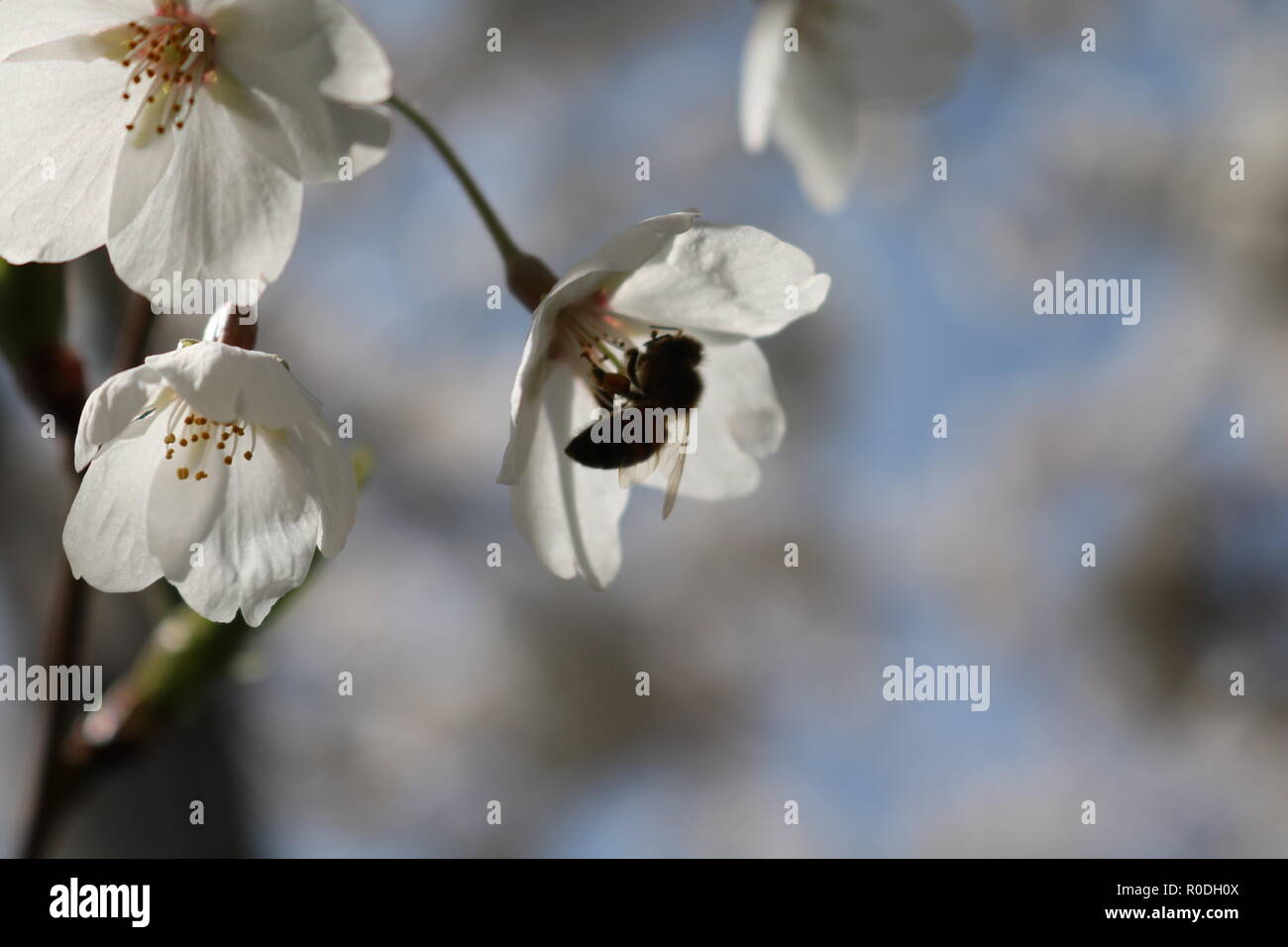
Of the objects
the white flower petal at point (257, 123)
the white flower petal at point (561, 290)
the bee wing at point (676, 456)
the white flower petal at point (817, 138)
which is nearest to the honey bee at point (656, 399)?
the bee wing at point (676, 456)

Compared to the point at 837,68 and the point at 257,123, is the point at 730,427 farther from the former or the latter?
the point at 257,123

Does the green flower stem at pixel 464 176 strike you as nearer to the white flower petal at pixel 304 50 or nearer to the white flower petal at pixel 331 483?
the white flower petal at pixel 304 50

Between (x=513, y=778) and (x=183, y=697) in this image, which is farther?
(x=513, y=778)

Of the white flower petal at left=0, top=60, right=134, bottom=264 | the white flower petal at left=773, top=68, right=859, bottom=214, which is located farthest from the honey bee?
the white flower petal at left=0, top=60, right=134, bottom=264

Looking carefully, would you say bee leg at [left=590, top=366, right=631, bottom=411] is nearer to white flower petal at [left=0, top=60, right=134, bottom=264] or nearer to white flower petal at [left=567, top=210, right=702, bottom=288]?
white flower petal at [left=567, top=210, right=702, bottom=288]

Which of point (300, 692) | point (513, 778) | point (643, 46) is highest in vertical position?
point (643, 46)
